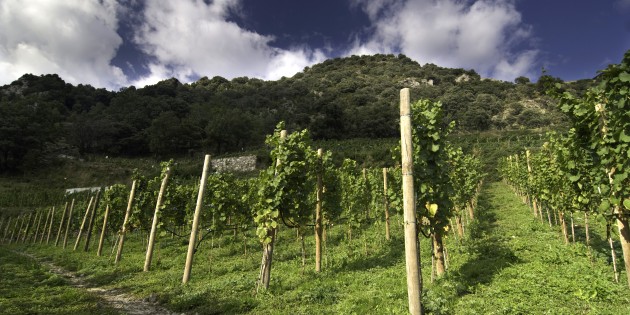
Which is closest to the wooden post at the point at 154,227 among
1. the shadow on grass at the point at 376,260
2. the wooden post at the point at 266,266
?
the wooden post at the point at 266,266

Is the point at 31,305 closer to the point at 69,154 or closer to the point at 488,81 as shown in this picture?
the point at 69,154

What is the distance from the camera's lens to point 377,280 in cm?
898

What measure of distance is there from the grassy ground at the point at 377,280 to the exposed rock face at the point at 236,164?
3603 cm

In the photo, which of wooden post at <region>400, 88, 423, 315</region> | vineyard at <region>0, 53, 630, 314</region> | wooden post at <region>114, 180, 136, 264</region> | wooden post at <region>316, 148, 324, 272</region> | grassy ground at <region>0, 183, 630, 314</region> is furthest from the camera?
wooden post at <region>114, 180, 136, 264</region>

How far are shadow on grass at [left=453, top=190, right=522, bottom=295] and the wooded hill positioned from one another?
2762 cm

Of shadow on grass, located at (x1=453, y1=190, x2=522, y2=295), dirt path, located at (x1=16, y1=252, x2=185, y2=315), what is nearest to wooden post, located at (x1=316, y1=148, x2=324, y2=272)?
shadow on grass, located at (x1=453, y1=190, x2=522, y2=295)

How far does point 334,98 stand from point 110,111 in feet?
219

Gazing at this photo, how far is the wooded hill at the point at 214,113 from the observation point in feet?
212

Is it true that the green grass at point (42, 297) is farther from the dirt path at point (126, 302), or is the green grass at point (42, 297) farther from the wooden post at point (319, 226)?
the wooden post at point (319, 226)

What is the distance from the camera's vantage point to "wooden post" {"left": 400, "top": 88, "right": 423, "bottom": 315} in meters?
5.43

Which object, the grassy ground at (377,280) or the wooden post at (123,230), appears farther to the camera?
the wooden post at (123,230)

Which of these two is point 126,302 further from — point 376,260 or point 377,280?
point 376,260

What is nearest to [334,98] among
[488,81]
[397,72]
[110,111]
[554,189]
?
[397,72]

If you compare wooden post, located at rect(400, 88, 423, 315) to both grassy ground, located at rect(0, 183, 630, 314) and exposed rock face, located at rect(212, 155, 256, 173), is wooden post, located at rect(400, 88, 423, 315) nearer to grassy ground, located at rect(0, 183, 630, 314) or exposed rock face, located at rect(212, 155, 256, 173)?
grassy ground, located at rect(0, 183, 630, 314)
